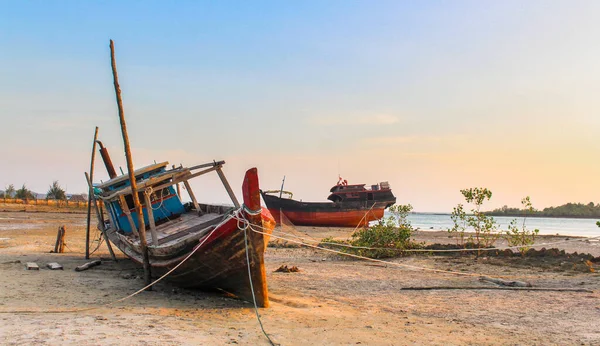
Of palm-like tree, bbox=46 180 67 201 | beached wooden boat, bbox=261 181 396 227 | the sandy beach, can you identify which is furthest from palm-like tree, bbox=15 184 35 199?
the sandy beach

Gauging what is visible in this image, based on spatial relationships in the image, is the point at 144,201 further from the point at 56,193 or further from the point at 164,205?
the point at 56,193

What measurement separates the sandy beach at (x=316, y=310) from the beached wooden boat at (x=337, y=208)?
968 inches

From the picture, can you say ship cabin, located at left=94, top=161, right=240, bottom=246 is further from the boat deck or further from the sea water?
the sea water

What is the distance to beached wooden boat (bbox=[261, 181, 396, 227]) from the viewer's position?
36.8m

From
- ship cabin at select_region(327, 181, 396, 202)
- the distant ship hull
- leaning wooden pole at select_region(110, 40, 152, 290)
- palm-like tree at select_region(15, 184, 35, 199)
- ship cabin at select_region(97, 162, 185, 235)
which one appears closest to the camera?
leaning wooden pole at select_region(110, 40, 152, 290)

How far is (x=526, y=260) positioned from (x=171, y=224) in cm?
979

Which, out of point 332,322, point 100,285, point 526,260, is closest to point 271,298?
point 332,322

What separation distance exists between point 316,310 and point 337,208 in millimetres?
29619

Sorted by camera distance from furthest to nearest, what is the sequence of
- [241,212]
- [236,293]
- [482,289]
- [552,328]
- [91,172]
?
[91,172]
[482,289]
[236,293]
[241,212]
[552,328]

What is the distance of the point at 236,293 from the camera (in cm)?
809

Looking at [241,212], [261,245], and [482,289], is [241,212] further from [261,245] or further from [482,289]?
[482,289]

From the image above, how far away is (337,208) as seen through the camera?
37156mm

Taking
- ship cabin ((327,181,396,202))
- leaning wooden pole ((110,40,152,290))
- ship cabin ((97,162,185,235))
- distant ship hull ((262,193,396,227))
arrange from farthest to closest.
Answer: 1. ship cabin ((327,181,396,202))
2. distant ship hull ((262,193,396,227))
3. ship cabin ((97,162,185,235))
4. leaning wooden pole ((110,40,152,290))

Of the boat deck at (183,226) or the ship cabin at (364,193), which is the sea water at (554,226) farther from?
the boat deck at (183,226)
